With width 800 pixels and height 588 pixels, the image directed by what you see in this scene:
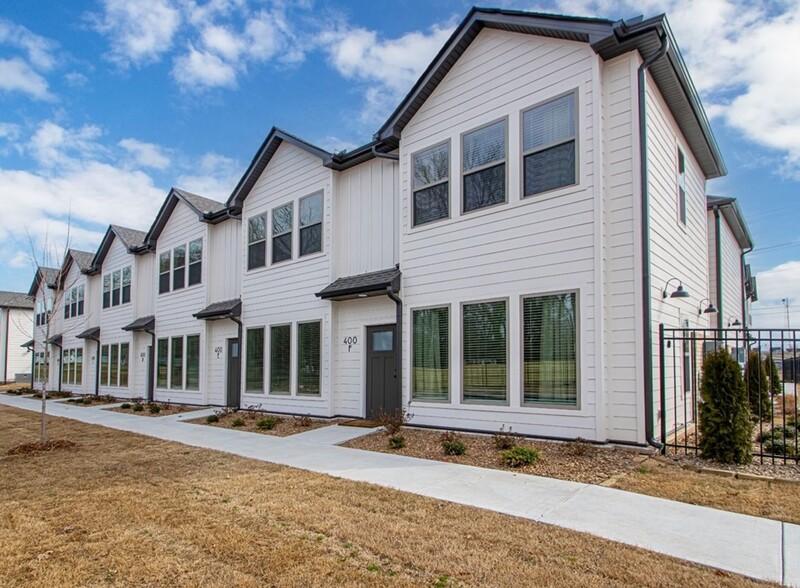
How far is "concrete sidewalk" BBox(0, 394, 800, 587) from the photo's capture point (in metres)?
3.92

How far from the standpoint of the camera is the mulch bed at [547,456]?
6500 mm

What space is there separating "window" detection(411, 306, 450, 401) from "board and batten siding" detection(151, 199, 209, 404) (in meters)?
9.30

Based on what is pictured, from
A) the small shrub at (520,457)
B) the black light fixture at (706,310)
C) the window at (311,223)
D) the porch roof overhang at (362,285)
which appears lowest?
the small shrub at (520,457)

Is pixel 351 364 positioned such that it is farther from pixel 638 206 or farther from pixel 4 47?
pixel 4 47

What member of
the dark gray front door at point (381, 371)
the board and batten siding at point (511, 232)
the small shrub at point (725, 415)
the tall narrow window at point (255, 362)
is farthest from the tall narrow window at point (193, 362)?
the small shrub at point (725, 415)

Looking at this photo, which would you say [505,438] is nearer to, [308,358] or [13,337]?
[308,358]

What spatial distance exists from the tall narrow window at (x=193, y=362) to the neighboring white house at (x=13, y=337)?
29539 mm

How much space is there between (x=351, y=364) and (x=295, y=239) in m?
3.96

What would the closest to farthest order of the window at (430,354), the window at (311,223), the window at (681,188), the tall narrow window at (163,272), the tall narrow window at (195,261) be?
the window at (430,354), the window at (681,188), the window at (311,223), the tall narrow window at (195,261), the tall narrow window at (163,272)

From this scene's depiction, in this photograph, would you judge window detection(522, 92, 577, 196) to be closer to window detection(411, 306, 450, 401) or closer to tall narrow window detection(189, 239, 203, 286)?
window detection(411, 306, 450, 401)

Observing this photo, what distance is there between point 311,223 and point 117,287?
47.2 ft

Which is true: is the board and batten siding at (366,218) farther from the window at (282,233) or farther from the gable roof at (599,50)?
the window at (282,233)

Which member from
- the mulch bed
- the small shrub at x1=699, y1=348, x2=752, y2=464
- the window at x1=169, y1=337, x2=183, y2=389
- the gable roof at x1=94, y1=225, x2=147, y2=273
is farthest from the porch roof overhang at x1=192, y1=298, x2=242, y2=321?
the small shrub at x1=699, y1=348, x2=752, y2=464

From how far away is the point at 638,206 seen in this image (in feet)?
25.0
